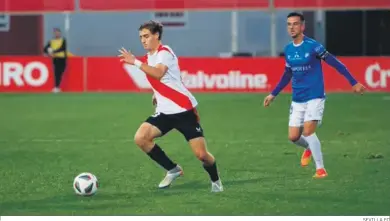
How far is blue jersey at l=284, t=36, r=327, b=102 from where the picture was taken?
12.4 metres

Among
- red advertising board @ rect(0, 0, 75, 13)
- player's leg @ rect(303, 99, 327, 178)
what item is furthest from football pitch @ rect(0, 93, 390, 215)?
red advertising board @ rect(0, 0, 75, 13)

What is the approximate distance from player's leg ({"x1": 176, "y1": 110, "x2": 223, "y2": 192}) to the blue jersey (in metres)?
2.07

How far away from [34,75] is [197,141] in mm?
19815

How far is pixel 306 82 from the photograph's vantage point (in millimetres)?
12539

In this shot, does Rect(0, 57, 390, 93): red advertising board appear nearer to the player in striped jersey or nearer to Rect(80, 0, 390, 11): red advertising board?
Rect(80, 0, 390, 11): red advertising board

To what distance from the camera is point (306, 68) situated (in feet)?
41.0

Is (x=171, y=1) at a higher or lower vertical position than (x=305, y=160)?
higher

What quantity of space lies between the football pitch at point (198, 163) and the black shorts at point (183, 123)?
66 centimetres

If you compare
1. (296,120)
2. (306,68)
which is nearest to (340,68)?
(306,68)

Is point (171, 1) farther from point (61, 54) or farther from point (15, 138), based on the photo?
point (15, 138)

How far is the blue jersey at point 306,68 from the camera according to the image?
12.4 metres

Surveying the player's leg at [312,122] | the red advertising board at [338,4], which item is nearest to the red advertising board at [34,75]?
the red advertising board at [338,4]

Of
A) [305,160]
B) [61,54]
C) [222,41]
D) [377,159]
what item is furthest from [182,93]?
[222,41]

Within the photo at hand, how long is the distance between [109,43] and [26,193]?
90.6 feet
